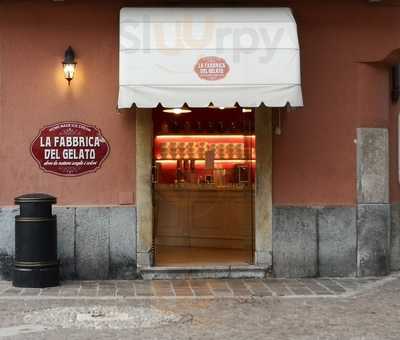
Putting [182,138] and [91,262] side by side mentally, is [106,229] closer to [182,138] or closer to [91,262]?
[91,262]

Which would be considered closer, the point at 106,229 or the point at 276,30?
the point at 276,30

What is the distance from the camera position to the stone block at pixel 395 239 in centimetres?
1266

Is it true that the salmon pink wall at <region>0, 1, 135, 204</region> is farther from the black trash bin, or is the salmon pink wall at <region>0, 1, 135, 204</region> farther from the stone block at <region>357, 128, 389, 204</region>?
the stone block at <region>357, 128, 389, 204</region>

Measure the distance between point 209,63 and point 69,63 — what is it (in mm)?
2212

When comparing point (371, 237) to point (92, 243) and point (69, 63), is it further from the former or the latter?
point (69, 63)

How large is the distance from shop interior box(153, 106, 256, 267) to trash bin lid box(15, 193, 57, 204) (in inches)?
108

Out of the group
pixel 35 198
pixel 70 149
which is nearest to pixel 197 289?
pixel 35 198

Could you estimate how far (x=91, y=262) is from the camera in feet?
37.8

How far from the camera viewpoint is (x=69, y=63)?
1141cm

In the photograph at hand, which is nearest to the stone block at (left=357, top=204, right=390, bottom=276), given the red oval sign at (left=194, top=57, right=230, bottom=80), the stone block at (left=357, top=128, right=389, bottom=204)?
the stone block at (left=357, top=128, right=389, bottom=204)

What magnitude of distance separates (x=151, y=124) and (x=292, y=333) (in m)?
4.59

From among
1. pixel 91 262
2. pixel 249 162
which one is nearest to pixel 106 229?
pixel 91 262

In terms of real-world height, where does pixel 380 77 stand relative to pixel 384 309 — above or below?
above

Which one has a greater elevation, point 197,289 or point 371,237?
point 371,237
